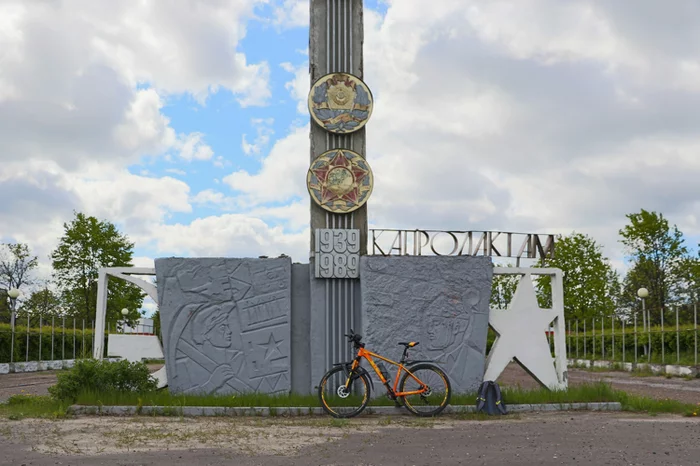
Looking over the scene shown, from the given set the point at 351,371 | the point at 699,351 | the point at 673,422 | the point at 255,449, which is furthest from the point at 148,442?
the point at 699,351

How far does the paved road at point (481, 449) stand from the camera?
7234 mm

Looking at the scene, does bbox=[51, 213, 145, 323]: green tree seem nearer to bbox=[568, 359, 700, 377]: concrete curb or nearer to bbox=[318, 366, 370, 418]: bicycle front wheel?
bbox=[568, 359, 700, 377]: concrete curb

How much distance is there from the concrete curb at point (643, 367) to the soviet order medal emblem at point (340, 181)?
15674 mm

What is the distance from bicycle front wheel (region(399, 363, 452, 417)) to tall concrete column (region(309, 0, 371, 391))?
171 centimetres

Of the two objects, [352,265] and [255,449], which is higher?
[352,265]

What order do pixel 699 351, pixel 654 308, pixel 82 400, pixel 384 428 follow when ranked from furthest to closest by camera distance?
pixel 654 308
pixel 699 351
pixel 82 400
pixel 384 428

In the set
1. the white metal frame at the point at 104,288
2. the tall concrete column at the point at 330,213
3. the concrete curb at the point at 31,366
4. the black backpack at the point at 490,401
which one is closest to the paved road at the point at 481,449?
the black backpack at the point at 490,401

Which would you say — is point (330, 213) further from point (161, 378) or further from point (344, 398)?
point (161, 378)

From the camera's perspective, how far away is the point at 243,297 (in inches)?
518

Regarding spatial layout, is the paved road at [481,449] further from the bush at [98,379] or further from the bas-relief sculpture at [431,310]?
the bush at [98,379]

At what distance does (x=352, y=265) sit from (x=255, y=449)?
5.74 meters

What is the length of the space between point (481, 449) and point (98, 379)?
6644 mm

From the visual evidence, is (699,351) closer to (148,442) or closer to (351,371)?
(351,371)

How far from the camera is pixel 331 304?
1335 centimetres
